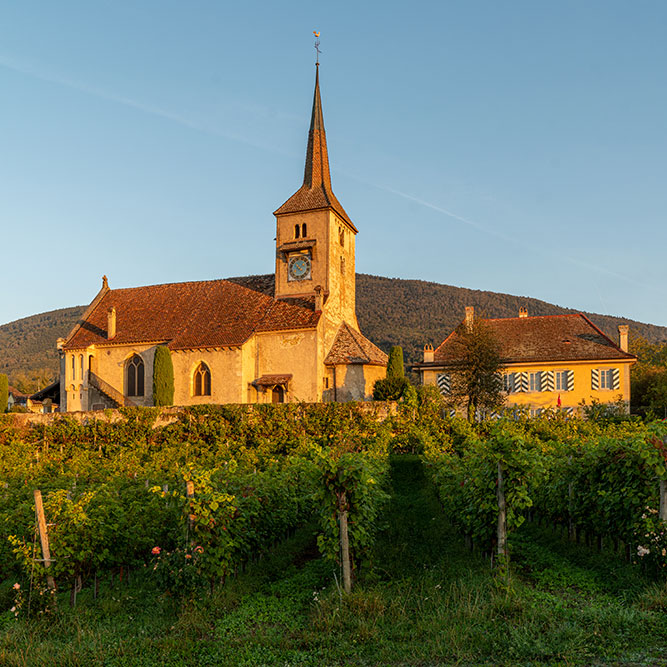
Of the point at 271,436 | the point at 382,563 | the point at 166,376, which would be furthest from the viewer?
the point at 166,376

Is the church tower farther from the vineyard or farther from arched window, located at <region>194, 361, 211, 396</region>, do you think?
the vineyard

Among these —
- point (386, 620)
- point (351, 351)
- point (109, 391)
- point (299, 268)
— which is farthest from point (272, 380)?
point (386, 620)

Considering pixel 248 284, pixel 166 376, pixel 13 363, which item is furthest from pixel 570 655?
pixel 13 363

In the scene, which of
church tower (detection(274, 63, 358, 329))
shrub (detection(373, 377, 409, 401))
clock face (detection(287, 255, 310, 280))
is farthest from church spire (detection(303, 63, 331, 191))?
shrub (detection(373, 377, 409, 401))

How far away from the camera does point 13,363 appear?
409ft

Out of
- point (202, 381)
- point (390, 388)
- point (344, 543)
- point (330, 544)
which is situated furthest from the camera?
point (202, 381)

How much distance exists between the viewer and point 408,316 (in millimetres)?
110062

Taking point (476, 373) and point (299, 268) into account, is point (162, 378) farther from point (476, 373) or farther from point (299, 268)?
point (476, 373)

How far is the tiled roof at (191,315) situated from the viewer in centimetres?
3634

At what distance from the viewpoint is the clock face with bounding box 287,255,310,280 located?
38.5m

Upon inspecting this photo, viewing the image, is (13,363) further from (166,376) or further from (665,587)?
(665,587)

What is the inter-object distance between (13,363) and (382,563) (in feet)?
436

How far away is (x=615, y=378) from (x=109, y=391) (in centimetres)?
3128

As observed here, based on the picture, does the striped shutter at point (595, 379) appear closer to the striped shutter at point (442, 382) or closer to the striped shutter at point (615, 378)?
the striped shutter at point (615, 378)
